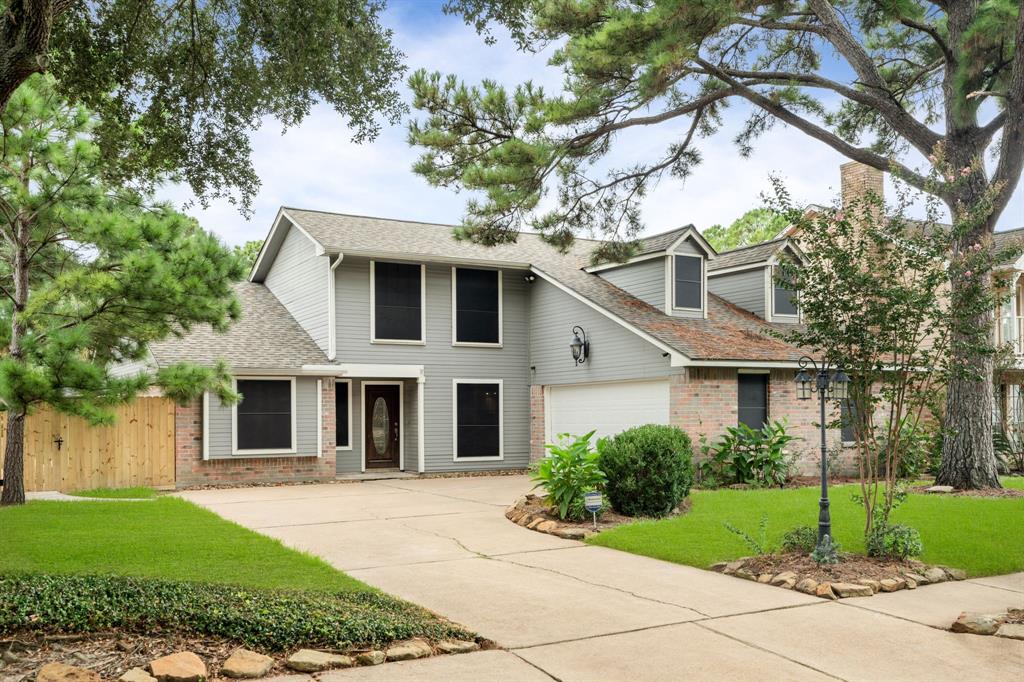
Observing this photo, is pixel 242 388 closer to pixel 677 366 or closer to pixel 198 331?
pixel 198 331

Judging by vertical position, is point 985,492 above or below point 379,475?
above

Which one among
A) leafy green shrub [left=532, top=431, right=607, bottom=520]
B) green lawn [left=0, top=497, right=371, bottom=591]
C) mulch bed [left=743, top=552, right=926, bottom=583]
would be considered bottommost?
mulch bed [left=743, top=552, right=926, bottom=583]

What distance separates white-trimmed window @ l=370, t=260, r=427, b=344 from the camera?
65.2ft

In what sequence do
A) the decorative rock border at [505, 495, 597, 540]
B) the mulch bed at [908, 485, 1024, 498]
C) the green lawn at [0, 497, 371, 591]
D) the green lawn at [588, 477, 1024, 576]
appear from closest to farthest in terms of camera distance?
the green lawn at [0, 497, 371, 591] < the green lawn at [588, 477, 1024, 576] < the decorative rock border at [505, 495, 597, 540] < the mulch bed at [908, 485, 1024, 498]

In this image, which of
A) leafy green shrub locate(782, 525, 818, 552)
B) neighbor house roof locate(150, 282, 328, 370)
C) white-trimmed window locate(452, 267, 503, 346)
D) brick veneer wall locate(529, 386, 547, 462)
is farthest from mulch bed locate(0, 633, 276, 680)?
brick veneer wall locate(529, 386, 547, 462)

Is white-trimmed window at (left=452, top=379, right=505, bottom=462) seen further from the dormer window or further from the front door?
the dormer window

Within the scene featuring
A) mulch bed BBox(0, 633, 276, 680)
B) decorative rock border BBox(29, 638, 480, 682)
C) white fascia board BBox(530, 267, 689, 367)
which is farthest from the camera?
white fascia board BBox(530, 267, 689, 367)


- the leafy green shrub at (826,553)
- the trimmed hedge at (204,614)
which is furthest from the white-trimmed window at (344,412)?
the trimmed hedge at (204,614)

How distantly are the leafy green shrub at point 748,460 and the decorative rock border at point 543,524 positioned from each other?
5.16 meters

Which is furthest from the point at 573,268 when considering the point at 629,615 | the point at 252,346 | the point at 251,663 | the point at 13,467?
the point at 251,663

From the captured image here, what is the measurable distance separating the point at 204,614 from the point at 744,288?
1764cm

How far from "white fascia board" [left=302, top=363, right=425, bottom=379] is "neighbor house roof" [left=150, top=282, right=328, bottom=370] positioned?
286 millimetres

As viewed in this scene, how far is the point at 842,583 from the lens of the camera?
7742mm

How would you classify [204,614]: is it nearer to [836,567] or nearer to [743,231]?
[836,567]
